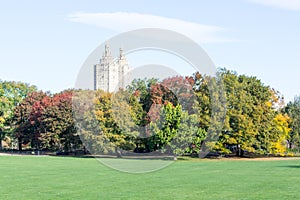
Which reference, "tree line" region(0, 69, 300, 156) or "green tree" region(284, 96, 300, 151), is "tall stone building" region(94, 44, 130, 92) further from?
"green tree" region(284, 96, 300, 151)

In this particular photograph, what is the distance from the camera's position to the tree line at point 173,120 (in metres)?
57.7

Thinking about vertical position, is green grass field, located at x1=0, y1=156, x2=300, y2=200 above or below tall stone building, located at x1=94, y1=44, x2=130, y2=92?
below

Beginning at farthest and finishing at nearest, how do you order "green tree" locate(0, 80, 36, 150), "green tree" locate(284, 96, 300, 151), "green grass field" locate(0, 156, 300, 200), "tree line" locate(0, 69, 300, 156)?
"green tree" locate(0, 80, 36, 150), "green tree" locate(284, 96, 300, 151), "tree line" locate(0, 69, 300, 156), "green grass field" locate(0, 156, 300, 200)

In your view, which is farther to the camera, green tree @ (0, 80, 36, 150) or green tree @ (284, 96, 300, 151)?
green tree @ (0, 80, 36, 150)

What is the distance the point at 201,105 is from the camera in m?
64.2

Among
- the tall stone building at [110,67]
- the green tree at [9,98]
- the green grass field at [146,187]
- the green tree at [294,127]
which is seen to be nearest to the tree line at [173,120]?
the green tree at [294,127]

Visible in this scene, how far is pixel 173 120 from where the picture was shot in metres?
58.1

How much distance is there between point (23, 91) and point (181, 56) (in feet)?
251

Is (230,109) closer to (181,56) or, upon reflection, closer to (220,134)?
(220,134)

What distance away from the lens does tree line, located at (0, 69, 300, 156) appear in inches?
2271

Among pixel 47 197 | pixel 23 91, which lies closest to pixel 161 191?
pixel 47 197

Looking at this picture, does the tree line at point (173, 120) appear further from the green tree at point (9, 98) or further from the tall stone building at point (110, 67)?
the tall stone building at point (110, 67)

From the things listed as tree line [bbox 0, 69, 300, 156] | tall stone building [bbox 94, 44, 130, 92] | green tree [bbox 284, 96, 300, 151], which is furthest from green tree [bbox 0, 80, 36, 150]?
tall stone building [bbox 94, 44, 130, 92]

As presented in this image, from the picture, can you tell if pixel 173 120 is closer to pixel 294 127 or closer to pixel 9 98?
pixel 294 127
